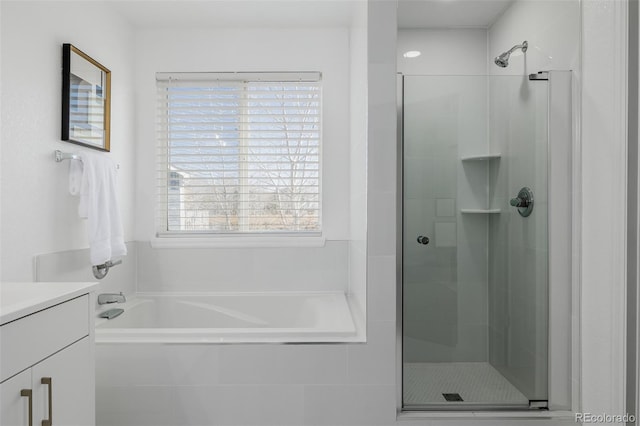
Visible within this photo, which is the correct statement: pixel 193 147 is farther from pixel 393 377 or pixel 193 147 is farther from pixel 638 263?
pixel 638 263

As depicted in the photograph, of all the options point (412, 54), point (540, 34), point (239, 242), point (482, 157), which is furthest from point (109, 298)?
point (540, 34)

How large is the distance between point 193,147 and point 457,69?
1.81 metres

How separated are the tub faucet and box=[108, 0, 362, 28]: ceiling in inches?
65.8

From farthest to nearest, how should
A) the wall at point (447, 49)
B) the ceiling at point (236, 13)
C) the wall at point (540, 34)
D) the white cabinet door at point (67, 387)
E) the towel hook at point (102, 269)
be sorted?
the wall at point (447, 49), the ceiling at point (236, 13), the towel hook at point (102, 269), the wall at point (540, 34), the white cabinet door at point (67, 387)

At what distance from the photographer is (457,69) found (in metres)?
2.78

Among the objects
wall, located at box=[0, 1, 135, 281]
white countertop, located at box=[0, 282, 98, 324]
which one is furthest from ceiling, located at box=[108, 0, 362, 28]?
white countertop, located at box=[0, 282, 98, 324]

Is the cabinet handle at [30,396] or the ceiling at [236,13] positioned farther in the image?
the ceiling at [236,13]

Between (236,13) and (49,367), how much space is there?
86.4 inches

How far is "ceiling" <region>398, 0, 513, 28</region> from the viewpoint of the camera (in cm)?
251

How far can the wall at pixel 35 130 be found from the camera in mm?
1668

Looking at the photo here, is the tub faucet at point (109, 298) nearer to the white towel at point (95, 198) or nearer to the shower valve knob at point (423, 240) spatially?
the white towel at point (95, 198)

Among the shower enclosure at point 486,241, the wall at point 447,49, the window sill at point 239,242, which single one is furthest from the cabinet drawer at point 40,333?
the wall at point 447,49

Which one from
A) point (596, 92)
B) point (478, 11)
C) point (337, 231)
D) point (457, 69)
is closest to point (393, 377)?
point (337, 231)

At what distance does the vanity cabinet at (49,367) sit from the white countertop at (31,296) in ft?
0.05
